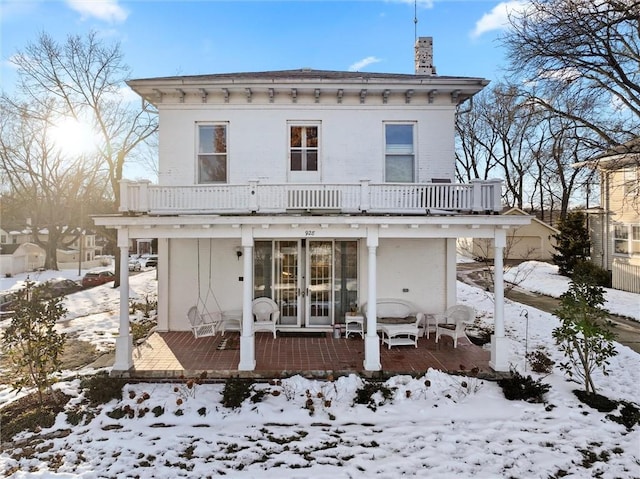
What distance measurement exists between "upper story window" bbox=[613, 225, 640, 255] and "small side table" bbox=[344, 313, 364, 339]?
52.6 feet

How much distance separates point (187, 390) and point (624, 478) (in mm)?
7007

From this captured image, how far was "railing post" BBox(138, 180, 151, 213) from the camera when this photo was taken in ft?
27.1

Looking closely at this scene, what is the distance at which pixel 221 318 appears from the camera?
10.4m

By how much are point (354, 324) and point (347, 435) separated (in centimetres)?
430

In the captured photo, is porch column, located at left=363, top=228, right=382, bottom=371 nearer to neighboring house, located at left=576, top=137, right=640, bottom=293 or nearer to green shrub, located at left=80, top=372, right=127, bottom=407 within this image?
green shrub, located at left=80, top=372, right=127, bottom=407

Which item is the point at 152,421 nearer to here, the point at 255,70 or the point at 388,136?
the point at 388,136

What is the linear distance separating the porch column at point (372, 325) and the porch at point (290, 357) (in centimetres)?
20

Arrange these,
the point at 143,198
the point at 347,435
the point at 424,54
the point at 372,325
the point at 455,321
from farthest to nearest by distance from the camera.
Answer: the point at 424,54 → the point at 455,321 → the point at 143,198 → the point at 372,325 → the point at 347,435

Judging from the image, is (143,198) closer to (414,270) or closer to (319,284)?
(319,284)

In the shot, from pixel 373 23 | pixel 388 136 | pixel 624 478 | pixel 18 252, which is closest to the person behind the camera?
pixel 624 478

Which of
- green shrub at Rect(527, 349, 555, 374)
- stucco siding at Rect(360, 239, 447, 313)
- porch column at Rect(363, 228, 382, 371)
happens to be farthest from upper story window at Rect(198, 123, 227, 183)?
green shrub at Rect(527, 349, 555, 374)

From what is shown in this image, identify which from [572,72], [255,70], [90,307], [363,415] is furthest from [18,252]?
[572,72]

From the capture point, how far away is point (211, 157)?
10.4 meters

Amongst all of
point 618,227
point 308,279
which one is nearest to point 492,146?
point 618,227
